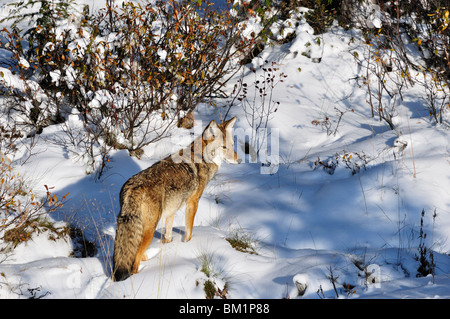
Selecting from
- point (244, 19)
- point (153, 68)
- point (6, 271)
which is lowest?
point (6, 271)

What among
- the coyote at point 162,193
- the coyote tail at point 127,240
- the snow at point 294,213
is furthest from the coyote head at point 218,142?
the coyote tail at point 127,240

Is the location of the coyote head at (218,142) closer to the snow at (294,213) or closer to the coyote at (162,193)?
the coyote at (162,193)

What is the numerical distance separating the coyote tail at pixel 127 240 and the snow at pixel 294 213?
0.11m

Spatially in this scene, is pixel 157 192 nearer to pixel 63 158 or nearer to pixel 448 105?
pixel 63 158

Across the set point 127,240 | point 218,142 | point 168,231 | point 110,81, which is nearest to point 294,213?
point 218,142

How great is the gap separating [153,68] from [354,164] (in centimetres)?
390

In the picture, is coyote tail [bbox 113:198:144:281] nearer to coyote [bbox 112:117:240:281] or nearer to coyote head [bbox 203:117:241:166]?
coyote [bbox 112:117:240:281]

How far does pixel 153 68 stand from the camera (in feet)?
24.6

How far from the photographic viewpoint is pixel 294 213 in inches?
234

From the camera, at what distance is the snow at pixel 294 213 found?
12.9 ft

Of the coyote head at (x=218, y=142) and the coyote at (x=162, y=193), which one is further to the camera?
the coyote head at (x=218, y=142)
